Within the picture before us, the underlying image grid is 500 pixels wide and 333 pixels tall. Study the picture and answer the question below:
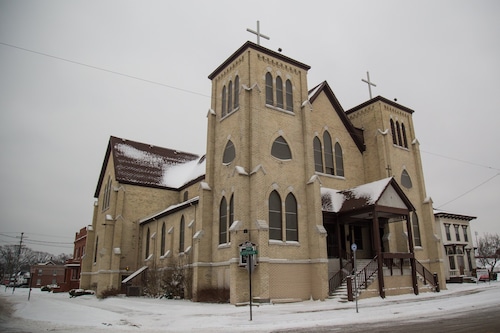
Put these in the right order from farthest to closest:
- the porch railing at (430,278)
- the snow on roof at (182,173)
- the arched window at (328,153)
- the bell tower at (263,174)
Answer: the snow on roof at (182,173) < the arched window at (328,153) < the porch railing at (430,278) < the bell tower at (263,174)

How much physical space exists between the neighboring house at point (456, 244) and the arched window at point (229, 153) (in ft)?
109

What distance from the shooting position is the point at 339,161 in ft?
95.3

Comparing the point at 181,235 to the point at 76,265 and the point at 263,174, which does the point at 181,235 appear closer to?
the point at 263,174

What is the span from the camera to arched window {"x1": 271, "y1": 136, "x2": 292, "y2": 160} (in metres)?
23.8

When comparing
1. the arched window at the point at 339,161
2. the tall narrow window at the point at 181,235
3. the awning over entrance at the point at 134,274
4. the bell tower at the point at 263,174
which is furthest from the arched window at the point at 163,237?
the arched window at the point at 339,161

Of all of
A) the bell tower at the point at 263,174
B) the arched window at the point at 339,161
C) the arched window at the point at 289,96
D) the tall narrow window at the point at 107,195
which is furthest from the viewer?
the tall narrow window at the point at 107,195

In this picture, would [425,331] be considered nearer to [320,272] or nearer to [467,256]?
[320,272]

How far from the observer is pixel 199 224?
80.3ft

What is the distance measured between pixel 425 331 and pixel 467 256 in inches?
1875

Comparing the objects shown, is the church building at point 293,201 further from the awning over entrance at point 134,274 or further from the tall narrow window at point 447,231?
the tall narrow window at point 447,231

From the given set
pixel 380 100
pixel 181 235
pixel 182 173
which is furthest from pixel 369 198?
pixel 182 173

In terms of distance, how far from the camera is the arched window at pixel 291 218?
22.8 m

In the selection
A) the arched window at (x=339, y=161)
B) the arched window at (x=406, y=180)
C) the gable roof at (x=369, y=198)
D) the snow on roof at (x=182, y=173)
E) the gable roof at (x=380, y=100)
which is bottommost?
the gable roof at (x=369, y=198)

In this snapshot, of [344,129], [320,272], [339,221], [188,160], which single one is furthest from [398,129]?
[188,160]
